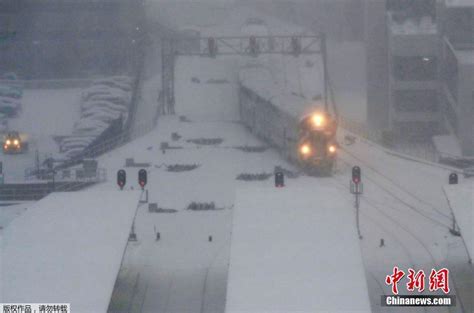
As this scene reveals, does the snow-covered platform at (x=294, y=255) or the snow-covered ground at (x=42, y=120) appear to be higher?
the snow-covered ground at (x=42, y=120)

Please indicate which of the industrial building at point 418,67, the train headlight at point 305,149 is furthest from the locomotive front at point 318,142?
the industrial building at point 418,67

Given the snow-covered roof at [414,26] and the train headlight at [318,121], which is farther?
the snow-covered roof at [414,26]

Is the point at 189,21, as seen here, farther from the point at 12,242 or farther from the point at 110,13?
the point at 12,242

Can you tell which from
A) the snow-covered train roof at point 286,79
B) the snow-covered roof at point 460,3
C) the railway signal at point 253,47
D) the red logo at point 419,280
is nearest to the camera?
the red logo at point 419,280

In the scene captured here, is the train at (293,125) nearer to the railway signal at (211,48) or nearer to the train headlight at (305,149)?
the train headlight at (305,149)

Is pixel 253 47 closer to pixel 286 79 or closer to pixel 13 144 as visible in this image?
pixel 286 79

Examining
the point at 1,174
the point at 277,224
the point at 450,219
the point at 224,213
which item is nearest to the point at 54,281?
the point at 277,224

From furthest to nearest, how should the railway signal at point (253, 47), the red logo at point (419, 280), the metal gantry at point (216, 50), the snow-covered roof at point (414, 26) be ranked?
the snow-covered roof at point (414, 26) → the railway signal at point (253, 47) → the metal gantry at point (216, 50) → the red logo at point (419, 280)
